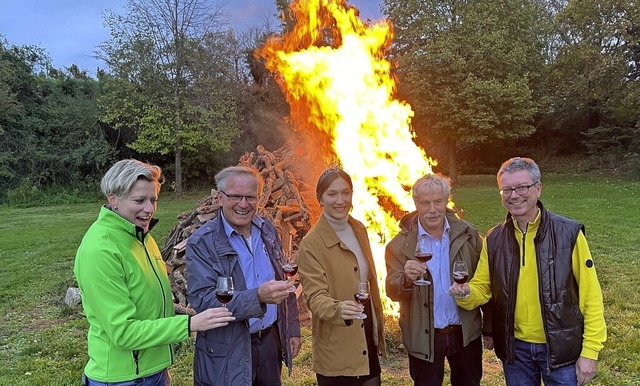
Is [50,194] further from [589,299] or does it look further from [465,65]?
[589,299]

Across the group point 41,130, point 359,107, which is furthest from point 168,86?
point 359,107

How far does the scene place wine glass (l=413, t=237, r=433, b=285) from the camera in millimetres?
3172

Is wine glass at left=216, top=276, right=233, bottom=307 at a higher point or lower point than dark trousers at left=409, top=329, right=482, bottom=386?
higher

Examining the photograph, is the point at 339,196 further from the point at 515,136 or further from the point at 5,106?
the point at 5,106

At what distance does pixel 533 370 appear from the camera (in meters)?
3.15

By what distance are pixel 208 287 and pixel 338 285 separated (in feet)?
2.86

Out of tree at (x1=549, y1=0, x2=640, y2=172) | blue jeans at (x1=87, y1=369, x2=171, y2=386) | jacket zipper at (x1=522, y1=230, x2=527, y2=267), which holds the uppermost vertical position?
tree at (x1=549, y1=0, x2=640, y2=172)

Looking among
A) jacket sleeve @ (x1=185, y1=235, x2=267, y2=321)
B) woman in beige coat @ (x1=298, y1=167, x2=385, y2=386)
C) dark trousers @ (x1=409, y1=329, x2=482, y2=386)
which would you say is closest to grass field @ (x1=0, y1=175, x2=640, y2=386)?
dark trousers @ (x1=409, y1=329, x2=482, y2=386)

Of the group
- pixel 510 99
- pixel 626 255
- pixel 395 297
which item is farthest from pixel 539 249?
pixel 510 99

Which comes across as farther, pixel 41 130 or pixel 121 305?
pixel 41 130

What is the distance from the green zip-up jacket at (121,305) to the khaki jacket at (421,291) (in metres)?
1.58

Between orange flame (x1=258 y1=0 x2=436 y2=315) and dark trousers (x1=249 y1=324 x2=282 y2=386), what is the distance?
330 cm

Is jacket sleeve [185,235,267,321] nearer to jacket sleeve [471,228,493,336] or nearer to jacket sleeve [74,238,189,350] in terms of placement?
jacket sleeve [74,238,189,350]

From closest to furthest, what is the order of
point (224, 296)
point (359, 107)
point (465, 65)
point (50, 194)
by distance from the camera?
point (224, 296) < point (359, 107) < point (465, 65) < point (50, 194)
